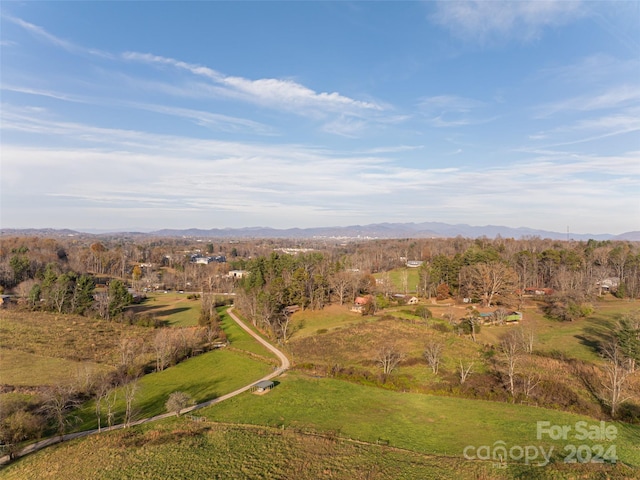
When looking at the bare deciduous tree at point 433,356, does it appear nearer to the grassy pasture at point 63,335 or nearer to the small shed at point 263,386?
the small shed at point 263,386

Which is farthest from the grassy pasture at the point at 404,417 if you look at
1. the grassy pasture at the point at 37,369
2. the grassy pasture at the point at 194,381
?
the grassy pasture at the point at 37,369

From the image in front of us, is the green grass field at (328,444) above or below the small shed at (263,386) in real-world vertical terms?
above

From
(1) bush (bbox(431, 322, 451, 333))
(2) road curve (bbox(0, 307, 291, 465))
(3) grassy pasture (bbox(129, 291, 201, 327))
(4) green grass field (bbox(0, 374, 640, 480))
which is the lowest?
(3) grassy pasture (bbox(129, 291, 201, 327))

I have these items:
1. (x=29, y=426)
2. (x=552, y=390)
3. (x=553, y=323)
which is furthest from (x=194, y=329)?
(x=553, y=323)

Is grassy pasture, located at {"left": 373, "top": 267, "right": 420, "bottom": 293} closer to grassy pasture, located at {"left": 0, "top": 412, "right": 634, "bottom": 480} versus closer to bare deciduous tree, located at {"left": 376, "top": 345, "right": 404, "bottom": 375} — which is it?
bare deciduous tree, located at {"left": 376, "top": 345, "right": 404, "bottom": 375}

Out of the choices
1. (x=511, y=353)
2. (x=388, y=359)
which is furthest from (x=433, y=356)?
(x=511, y=353)

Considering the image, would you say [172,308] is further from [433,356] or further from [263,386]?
[433,356]

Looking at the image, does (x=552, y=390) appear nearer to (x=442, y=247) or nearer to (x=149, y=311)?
(x=149, y=311)

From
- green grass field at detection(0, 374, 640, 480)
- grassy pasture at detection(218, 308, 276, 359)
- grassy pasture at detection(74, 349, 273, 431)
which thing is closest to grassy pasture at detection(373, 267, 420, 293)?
grassy pasture at detection(218, 308, 276, 359)
